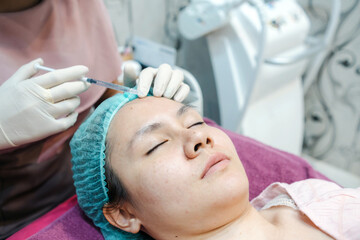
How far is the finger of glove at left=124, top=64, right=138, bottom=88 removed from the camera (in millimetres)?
953

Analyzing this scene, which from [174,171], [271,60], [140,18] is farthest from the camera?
[140,18]

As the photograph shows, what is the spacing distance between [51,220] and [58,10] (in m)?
0.71

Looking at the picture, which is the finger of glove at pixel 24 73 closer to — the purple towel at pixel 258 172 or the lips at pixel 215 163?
the purple towel at pixel 258 172

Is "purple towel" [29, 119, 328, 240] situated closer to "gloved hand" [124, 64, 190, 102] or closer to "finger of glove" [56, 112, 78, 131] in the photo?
"finger of glove" [56, 112, 78, 131]

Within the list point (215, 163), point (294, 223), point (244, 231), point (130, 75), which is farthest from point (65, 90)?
point (294, 223)

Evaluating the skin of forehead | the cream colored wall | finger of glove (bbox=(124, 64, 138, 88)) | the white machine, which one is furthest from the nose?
the cream colored wall

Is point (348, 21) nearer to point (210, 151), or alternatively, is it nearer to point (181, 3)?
point (181, 3)

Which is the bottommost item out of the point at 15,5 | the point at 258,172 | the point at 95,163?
the point at 258,172

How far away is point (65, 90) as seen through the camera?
33.4 inches

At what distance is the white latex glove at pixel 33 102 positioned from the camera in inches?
32.4

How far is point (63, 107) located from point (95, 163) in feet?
0.64

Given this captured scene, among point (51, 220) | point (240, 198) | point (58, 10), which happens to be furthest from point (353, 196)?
point (58, 10)

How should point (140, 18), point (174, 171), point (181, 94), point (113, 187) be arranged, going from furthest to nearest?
point (140, 18) < point (181, 94) < point (113, 187) < point (174, 171)

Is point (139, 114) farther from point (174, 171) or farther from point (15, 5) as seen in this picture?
point (15, 5)
